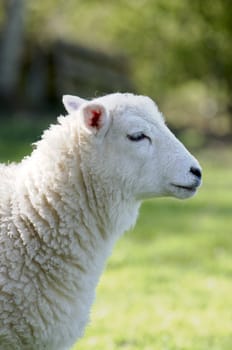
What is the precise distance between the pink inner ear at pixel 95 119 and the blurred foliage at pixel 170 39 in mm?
16121

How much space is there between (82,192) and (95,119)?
343 millimetres

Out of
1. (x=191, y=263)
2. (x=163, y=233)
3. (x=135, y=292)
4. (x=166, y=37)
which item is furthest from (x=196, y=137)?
(x=135, y=292)

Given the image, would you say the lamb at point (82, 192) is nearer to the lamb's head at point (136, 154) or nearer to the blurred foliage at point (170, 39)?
the lamb's head at point (136, 154)

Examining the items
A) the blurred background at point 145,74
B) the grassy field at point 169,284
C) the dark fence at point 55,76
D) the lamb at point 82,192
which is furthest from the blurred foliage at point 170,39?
the lamb at point 82,192

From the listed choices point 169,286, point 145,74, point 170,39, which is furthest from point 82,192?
point 145,74

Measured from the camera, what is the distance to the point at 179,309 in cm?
626

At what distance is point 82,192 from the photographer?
3721mm

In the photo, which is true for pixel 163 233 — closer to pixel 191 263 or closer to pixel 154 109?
pixel 191 263

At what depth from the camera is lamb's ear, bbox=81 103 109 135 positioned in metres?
3.62

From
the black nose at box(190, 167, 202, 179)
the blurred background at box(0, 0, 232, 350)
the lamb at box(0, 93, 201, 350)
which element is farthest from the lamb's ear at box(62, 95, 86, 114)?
the blurred background at box(0, 0, 232, 350)

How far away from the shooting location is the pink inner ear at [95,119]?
364cm

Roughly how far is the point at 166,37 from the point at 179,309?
50.5 ft

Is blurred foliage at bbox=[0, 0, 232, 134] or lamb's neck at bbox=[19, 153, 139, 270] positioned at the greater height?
blurred foliage at bbox=[0, 0, 232, 134]

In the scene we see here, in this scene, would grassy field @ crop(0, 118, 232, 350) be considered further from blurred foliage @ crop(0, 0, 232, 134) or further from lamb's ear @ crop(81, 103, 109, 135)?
blurred foliage @ crop(0, 0, 232, 134)
